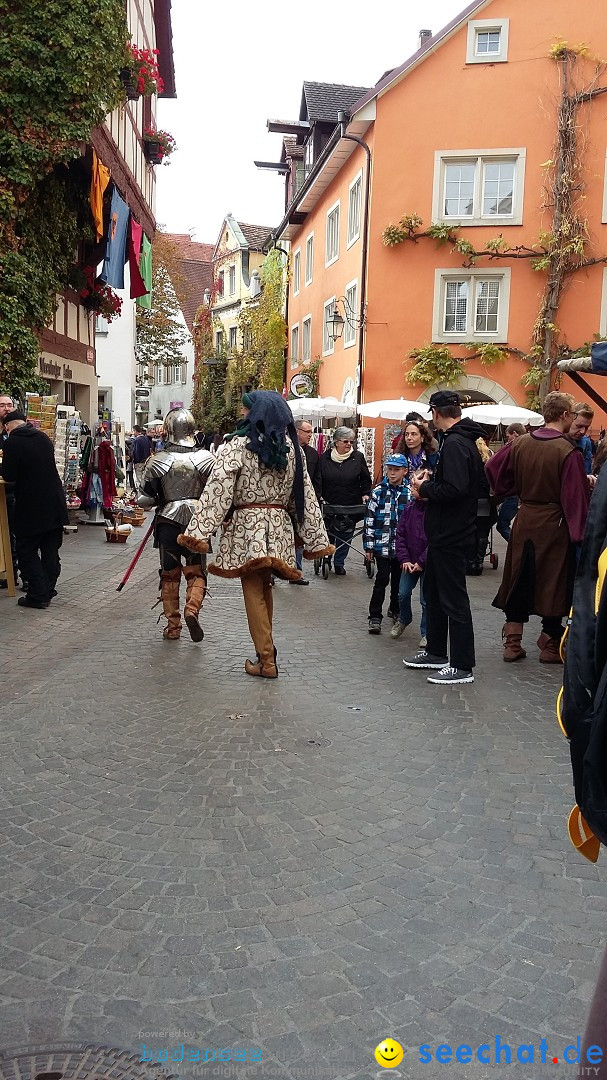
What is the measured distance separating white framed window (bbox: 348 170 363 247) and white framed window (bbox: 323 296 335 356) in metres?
2.33

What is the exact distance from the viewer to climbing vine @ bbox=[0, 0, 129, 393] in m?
10.9

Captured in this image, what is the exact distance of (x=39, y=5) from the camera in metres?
10.9

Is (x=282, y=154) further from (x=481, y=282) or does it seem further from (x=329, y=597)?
(x=329, y=597)

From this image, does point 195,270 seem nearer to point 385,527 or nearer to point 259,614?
point 385,527

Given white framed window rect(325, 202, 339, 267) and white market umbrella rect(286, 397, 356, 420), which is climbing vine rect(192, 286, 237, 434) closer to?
white framed window rect(325, 202, 339, 267)

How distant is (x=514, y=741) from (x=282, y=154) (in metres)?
32.2

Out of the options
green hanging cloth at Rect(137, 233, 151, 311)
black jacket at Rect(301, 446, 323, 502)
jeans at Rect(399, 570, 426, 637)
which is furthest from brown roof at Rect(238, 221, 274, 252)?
jeans at Rect(399, 570, 426, 637)

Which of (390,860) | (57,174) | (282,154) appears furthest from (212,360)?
(390,860)

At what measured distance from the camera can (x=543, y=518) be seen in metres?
6.77

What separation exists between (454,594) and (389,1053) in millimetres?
3903

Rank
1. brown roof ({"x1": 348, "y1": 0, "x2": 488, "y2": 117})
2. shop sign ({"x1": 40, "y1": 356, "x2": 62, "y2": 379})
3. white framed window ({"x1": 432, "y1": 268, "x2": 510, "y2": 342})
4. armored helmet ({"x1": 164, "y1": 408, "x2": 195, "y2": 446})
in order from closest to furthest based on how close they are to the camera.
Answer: armored helmet ({"x1": 164, "y1": 408, "x2": 195, "y2": 446}) < shop sign ({"x1": 40, "y1": 356, "x2": 62, "y2": 379}) < brown roof ({"x1": 348, "y1": 0, "x2": 488, "y2": 117}) < white framed window ({"x1": 432, "y1": 268, "x2": 510, "y2": 342})

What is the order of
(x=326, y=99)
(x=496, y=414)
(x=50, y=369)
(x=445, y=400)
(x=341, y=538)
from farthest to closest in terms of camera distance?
(x=326, y=99) < (x=50, y=369) < (x=496, y=414) < (x=341, y=538) < (x=445, y=400)

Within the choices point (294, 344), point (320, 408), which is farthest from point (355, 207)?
point (294, 344)

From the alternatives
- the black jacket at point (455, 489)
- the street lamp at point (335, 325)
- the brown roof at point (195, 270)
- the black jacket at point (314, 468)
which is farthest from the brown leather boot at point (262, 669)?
the brown roof at point (195, 270)
